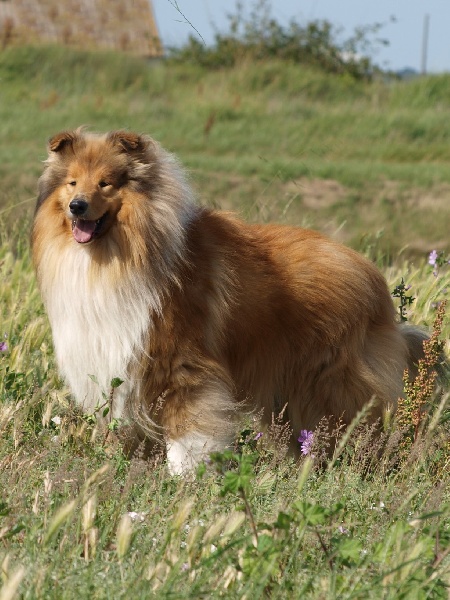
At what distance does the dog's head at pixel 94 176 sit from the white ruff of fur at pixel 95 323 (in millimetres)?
227

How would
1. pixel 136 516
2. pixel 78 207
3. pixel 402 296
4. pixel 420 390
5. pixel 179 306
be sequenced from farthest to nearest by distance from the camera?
pixel 402 296, pixel 179 306, pixel 78 207, pixel 420 390, pixel 136 516

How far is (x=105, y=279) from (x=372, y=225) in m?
11.7

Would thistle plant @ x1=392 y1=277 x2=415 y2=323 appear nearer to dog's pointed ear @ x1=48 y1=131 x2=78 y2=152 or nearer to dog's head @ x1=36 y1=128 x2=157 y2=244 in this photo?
dog's head @ x1=36 y1=128 x2=157 y2=244

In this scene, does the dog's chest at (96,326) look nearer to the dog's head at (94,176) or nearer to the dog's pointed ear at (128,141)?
the dog's head at (94,176)

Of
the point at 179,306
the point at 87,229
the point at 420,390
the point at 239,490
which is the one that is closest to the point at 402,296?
the point at 420,390

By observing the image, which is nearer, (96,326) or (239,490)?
(239,490)

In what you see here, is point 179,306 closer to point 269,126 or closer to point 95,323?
point 95,323

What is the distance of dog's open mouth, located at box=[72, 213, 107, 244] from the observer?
525 centimetres

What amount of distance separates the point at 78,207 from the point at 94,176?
10.0 inches

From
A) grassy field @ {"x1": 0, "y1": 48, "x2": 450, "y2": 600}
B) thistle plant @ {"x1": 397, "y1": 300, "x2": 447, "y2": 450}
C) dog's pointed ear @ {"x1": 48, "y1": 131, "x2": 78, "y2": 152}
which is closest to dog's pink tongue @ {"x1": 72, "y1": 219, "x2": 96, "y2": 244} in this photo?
dog's pointed ear @ {"x1": 48, "y1": 131, "x2": 78, "y2": 152}

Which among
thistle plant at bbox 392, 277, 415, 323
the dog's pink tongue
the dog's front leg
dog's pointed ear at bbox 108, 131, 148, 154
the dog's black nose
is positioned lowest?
the dog's front leg

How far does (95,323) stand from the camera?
5.43 m

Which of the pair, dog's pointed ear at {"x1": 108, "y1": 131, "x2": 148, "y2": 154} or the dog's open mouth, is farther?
dog's pointed ear at {"x1": 108, "y1": 131, "x2": 148, "y2": 154}

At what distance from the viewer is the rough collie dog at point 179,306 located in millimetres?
5309
